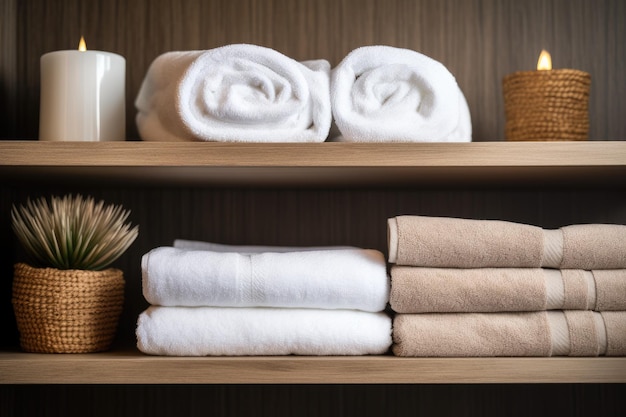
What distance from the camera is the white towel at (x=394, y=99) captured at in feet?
2.75

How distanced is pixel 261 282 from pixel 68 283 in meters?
0.25

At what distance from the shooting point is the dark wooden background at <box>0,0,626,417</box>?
1067 mm

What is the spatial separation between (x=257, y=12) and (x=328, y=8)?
114 mm

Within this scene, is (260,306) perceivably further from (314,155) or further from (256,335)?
(314,155)

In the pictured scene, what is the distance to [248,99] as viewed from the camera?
0.85 metres

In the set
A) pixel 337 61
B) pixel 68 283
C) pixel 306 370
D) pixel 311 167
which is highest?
pixel 337 61

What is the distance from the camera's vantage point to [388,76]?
2.84 feet

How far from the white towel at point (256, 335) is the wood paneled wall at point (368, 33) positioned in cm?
39

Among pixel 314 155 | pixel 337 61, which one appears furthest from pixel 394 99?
pixel 337 61

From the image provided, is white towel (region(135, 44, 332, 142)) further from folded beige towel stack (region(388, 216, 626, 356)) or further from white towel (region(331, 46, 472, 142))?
folded beige towel stack (region(388, 216, 626, 356))

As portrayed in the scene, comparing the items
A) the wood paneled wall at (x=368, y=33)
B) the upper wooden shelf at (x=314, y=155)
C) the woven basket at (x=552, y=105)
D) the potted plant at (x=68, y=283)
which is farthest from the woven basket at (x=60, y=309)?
the woven basket at (x=552, y=105)

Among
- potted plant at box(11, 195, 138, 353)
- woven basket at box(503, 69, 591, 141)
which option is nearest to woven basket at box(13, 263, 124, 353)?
potted plant at box(11, 195, 138, 353)

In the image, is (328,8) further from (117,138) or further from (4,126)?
(4,126)

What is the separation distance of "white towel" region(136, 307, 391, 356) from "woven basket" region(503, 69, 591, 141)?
329mm
